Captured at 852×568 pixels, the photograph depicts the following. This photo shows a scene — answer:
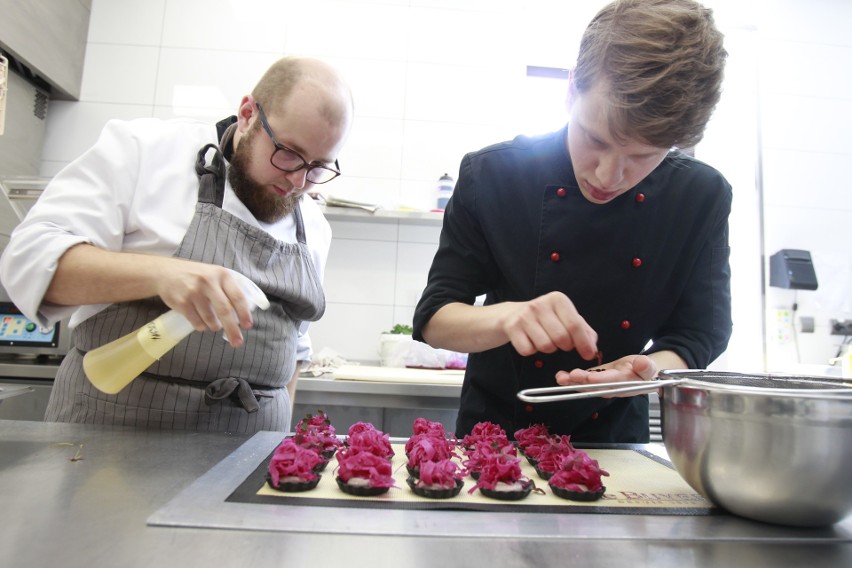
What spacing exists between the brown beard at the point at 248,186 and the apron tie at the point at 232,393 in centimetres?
46

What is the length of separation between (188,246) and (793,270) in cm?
318

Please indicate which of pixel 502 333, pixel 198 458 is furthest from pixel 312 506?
pixel 502 333

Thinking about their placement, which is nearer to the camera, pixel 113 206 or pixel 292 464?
pixel 292 464

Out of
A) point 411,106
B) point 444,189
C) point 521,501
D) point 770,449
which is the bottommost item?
point 521,501

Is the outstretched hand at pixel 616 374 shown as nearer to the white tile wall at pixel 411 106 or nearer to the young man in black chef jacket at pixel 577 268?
the young man in black chef jacket at pixel 577 268

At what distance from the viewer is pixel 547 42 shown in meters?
3.30

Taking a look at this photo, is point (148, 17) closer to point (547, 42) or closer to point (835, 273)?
point (547, 42)

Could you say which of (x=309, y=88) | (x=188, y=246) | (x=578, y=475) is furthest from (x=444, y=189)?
(x=578, y=475)

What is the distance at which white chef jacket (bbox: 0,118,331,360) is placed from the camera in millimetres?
1089

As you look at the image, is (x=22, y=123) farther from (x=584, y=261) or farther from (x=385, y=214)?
(x=584, y=261)

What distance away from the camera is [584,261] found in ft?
4.04

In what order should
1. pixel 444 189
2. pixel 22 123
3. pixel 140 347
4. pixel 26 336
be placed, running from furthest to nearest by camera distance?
pixel 444 189, pixel 22 123, pixel 26 336, pixel 140 347

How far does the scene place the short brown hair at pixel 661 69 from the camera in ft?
2.85

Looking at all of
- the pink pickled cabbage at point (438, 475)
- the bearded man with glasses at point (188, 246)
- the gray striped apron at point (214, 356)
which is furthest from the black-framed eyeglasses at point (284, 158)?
the pink pickled cabbage at point (438, 475)
